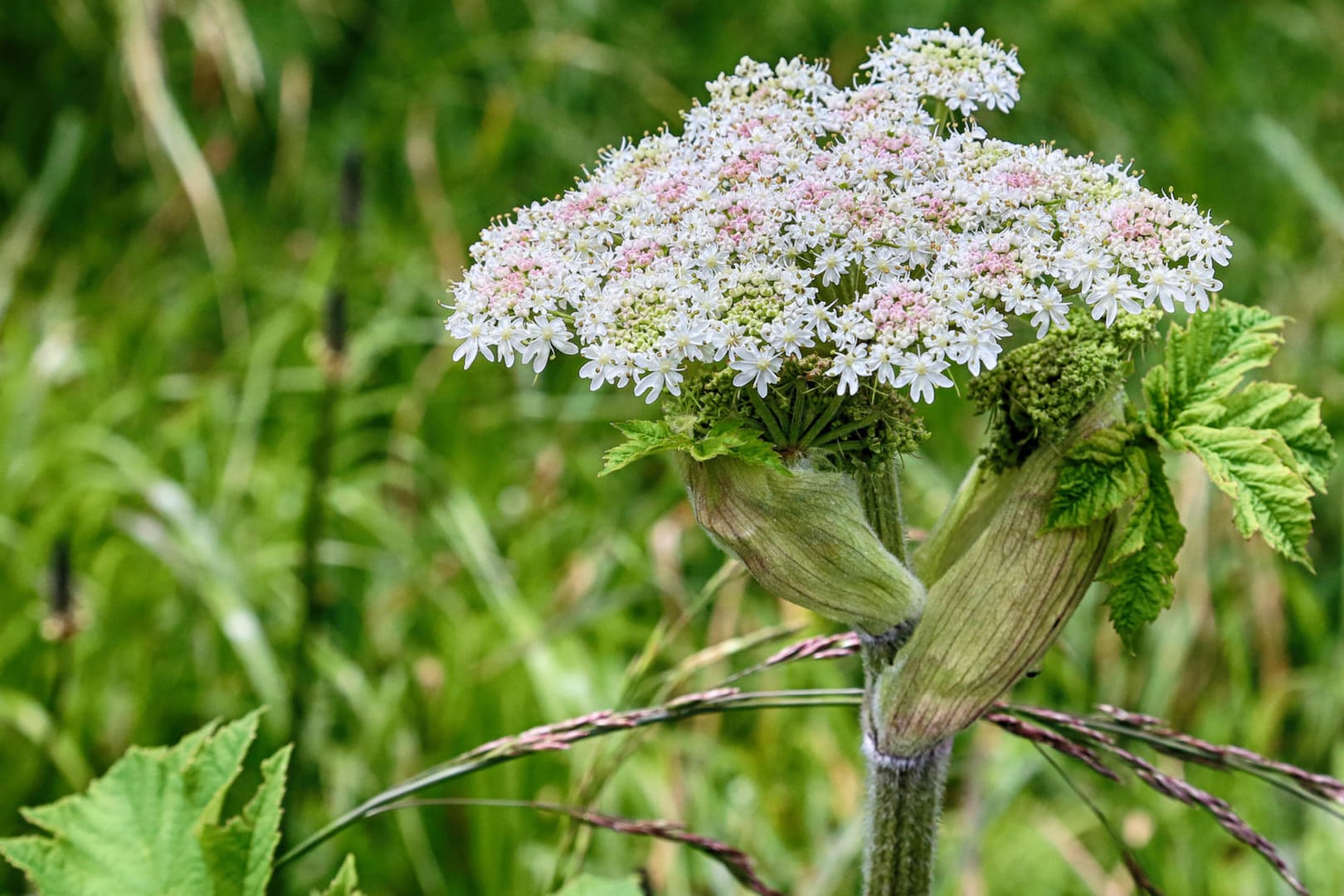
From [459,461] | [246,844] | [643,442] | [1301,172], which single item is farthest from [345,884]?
[1301,172]

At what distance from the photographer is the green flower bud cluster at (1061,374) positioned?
1113mm

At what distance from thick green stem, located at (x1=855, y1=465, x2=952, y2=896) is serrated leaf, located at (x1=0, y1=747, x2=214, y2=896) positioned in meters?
0.67

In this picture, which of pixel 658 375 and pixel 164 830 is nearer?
pixel 658 375

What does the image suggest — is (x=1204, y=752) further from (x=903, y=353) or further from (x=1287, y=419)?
(x=903, y=353)

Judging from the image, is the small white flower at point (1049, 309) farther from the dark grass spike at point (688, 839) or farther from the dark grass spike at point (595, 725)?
the dark grass spike at point (688, 839)

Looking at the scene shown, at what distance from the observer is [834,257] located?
1023 mm

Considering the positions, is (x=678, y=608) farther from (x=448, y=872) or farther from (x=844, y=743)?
(x=448, y=872)

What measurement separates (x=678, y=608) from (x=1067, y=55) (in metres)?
3.01

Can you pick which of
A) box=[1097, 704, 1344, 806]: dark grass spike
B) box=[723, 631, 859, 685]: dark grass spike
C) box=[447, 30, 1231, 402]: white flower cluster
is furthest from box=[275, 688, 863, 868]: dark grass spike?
box=[447, 30, 1231, 402]: white flower cluster

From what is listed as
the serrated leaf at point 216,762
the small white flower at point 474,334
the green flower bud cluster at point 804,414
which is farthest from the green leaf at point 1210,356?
the serrated leaf at point 216,762

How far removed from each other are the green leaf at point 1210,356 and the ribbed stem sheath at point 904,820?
0.40 metres

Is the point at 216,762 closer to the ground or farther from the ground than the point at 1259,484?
farther from the ground

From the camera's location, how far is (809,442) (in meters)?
1.09

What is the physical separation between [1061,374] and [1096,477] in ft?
0.32
